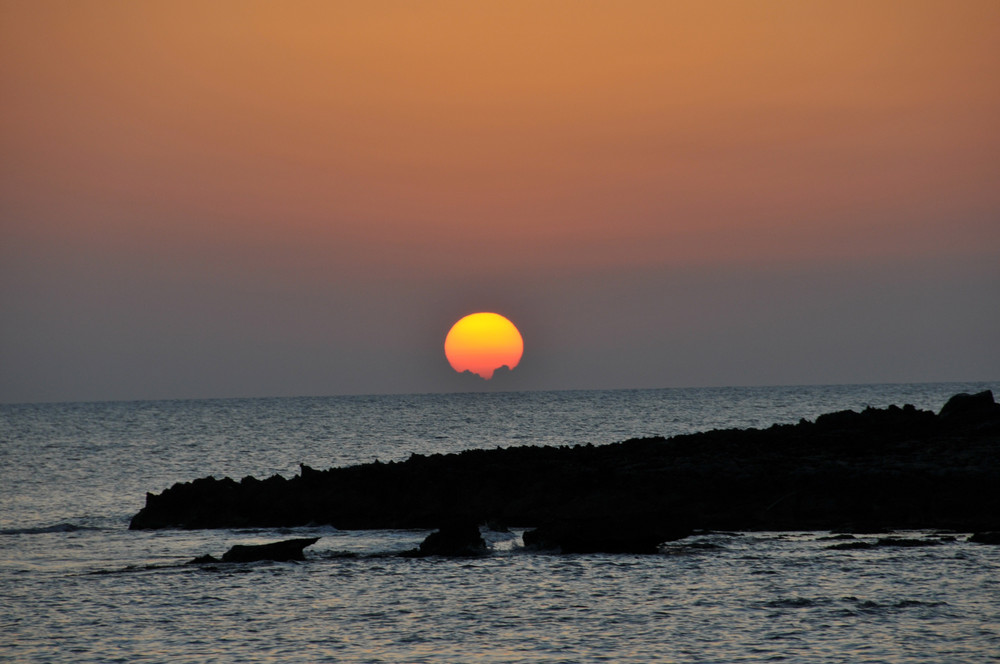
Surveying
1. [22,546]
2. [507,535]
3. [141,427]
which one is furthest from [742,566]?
[141,427]

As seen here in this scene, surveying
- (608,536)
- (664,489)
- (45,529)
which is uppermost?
(664,489)

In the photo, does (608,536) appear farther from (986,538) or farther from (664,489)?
(986,538)

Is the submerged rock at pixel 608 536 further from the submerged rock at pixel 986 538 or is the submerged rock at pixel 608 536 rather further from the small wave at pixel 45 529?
the small wave at pixel 45 529

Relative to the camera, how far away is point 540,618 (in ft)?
69.3

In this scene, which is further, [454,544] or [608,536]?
[608,536]

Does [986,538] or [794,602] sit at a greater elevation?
[986,538]

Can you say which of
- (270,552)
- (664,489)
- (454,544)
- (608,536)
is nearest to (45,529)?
(270,552)

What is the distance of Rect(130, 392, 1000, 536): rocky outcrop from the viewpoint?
109ft

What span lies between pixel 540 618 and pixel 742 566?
25.0 feet

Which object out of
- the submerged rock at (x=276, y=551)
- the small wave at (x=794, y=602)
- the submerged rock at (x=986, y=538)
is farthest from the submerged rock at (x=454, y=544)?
the submerged rock at (x=986, y=538)

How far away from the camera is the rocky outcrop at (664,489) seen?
33344 millimetres

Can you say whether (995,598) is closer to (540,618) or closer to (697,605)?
(697,605)

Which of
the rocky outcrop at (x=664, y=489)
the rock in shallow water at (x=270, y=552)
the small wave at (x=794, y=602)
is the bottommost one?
the small wave at (x=794, y=602)

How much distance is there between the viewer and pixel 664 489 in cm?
Result: 3600
